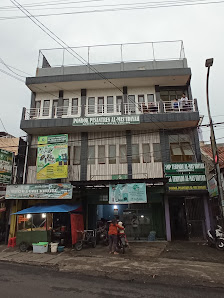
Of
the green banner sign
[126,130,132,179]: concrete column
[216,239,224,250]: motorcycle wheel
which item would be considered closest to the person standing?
the green banner sign

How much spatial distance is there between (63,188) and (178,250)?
828 cm

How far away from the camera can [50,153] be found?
16156 mm

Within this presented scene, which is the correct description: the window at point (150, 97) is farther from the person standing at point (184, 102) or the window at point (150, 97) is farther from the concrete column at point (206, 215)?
the concrete column at point (206, 215)

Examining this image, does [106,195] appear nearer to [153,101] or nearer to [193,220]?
[193,220]

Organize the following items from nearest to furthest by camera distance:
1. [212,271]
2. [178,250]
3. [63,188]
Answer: [212,271]
[178,250]
[63,188]

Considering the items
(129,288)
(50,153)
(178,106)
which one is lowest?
(129,288)

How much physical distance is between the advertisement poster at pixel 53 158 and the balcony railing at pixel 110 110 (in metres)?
2.54

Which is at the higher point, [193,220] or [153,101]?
[153,101]

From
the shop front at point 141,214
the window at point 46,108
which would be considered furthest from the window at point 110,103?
the shop front at point 141,214

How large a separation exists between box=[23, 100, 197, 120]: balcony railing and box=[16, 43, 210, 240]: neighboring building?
0.26 ft

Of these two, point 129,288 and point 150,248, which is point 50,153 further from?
point 129,288

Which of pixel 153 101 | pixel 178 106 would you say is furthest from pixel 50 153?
pixel 178 106

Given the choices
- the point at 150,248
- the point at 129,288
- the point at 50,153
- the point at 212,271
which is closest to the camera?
the point at 129,288

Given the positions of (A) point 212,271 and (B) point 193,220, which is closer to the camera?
(A) point 212,271
